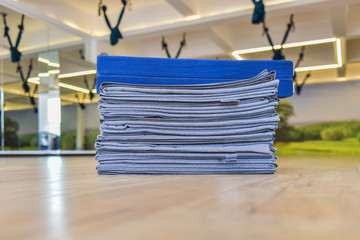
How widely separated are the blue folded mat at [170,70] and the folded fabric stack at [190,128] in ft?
0.12

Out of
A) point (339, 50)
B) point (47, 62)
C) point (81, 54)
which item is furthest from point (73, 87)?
point (339, 50)

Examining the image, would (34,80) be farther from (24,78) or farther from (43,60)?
(43,60)

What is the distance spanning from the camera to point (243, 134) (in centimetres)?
80

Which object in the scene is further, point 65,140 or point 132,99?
point 65,140

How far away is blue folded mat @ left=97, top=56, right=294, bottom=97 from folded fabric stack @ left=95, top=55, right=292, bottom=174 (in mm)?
37

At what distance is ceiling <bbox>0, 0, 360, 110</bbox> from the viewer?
447 centimetres

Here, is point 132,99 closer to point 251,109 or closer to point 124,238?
point 251,109

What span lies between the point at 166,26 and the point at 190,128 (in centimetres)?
434

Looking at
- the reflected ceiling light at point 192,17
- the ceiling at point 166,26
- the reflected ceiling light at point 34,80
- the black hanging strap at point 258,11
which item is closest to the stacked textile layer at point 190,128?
the black hanging strap at point 258,11

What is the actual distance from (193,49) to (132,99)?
216 inches

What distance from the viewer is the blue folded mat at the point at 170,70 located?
2.80 feet

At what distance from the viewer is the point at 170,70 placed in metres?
0.86

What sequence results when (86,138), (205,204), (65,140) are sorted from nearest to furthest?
(205,204) < (65,140) < (86,138)

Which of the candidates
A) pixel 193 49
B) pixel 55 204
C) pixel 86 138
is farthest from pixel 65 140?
pixel 55 204
